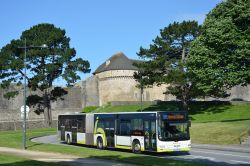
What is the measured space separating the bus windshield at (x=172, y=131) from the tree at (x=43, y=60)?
126 feet

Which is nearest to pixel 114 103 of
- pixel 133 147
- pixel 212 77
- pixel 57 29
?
pixel 57 29

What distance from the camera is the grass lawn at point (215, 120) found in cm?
3519

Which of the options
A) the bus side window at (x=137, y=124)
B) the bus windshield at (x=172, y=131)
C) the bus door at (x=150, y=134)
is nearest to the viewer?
the bus windshield at (x=172, y=131)

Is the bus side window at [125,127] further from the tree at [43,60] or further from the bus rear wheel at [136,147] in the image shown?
the tree at [43,60]

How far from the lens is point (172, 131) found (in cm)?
2491

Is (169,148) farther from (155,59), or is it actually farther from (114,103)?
(114,103)

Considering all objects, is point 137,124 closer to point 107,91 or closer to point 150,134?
point 150,134

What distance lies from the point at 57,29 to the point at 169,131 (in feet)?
140

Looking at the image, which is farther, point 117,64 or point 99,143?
point 117,64

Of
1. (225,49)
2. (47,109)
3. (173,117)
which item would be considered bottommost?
(173,117)

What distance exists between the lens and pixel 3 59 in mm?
61969

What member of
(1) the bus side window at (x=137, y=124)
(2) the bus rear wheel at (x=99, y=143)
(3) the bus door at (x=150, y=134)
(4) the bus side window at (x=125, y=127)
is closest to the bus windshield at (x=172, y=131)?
(3) the bus door at (x=150, y=134)

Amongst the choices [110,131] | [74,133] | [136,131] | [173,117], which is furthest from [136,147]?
[74,133]

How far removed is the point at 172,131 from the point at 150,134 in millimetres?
1214
